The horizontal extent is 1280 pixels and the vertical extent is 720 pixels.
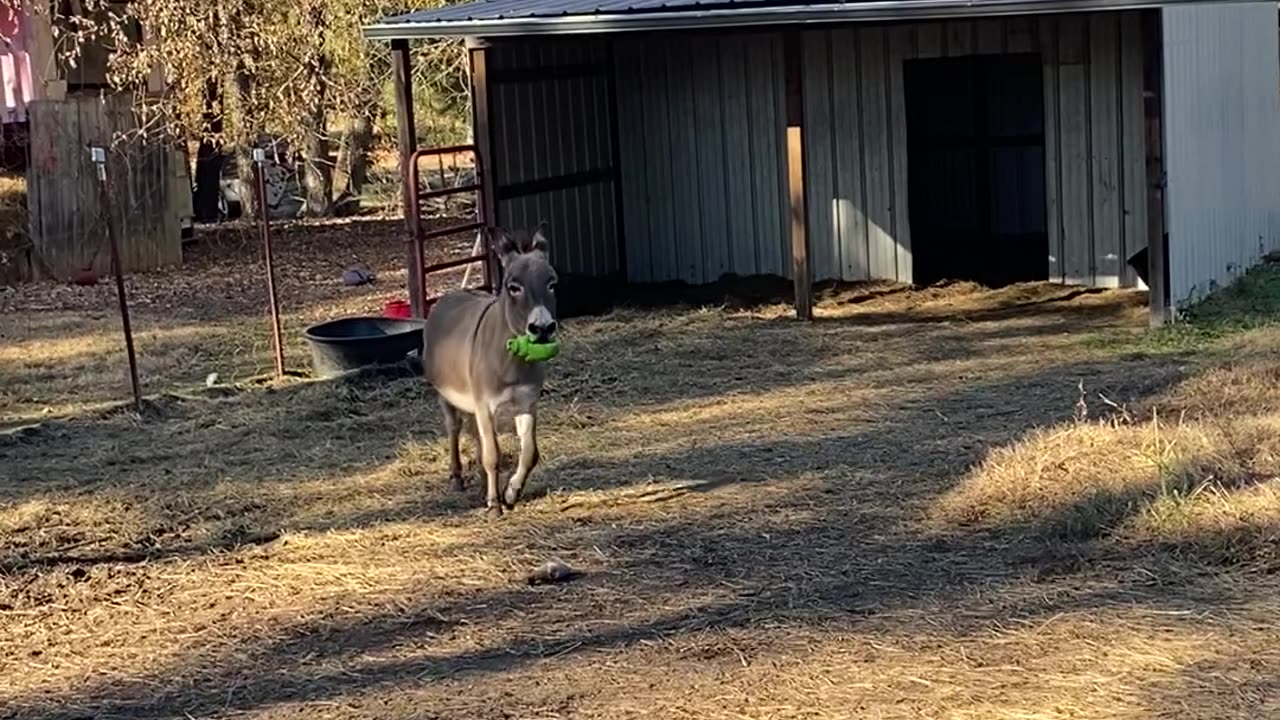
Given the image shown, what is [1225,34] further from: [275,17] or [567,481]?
[275,17]

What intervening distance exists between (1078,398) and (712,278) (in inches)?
269

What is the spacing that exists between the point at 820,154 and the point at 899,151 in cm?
74

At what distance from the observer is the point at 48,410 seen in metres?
11.3

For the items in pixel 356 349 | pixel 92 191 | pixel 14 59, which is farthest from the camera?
pixel 14 59

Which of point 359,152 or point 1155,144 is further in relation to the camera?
point 359,152

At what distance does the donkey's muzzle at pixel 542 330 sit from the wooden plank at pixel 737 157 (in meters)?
9.36

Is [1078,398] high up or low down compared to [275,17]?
down

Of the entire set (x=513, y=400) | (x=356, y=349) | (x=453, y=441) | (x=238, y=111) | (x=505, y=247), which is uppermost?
(x=238, y=111)

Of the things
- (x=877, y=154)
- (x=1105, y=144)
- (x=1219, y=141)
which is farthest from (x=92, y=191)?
(x=1219, y=141)

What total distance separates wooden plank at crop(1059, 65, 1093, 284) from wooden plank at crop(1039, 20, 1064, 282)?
0.04 m

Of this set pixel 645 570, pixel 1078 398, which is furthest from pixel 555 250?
pixel 645 570

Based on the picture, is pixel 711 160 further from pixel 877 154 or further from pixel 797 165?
pixel 797 165

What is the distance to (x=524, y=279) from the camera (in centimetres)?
750

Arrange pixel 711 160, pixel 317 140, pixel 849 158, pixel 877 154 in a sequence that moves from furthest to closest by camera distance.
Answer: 1. pixel 317 140
2. pixel 711 160
3. pixel 849 158
4. pixel 877 154
